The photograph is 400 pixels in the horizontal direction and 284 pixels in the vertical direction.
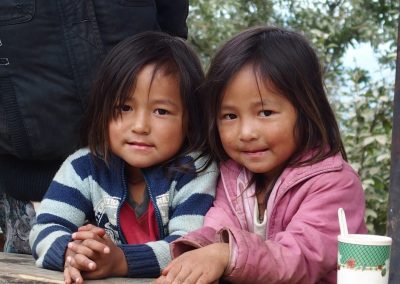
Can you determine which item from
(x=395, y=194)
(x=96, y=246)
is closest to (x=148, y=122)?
(x=96, y=246)

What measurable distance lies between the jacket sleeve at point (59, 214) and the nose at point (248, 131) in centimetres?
50

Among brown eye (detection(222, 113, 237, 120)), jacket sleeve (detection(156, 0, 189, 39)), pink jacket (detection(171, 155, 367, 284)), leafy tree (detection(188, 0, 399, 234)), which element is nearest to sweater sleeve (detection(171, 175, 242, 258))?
pink jacket (detection(171, 155, 367, 284))

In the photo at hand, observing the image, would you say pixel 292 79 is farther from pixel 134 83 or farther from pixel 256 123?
pixel 134 83

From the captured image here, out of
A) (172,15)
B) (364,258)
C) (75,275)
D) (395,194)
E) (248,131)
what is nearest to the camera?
(364,258)

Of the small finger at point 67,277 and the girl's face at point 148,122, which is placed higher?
the girl's face at point 148,122

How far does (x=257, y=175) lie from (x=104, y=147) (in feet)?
1.47

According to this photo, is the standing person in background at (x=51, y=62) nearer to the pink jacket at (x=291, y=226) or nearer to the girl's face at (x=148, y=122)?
the girl's face at (x=148, y=122)

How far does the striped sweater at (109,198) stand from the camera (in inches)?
93.5

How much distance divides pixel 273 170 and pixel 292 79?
27 centimetres

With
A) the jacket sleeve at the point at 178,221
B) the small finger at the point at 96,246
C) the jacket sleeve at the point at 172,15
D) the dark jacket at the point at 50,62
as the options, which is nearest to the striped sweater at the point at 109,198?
the jacket sleeve at the point at 178,221

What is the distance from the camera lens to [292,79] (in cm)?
230

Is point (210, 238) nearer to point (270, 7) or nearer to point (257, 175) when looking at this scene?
point (257, 175)

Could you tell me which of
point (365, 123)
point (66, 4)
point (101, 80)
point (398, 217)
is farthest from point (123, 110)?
point (365, 123)

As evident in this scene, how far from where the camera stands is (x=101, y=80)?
2.46m
